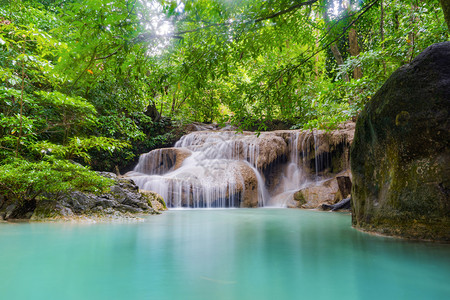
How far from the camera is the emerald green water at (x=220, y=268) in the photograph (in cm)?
165

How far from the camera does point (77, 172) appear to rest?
5.09 metres

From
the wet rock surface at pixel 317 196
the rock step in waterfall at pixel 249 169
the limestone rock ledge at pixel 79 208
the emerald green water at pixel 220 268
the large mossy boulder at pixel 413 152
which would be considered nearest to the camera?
the emerald green water at pixel 220 268

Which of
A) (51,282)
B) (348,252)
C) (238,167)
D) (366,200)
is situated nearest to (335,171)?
(238,167)

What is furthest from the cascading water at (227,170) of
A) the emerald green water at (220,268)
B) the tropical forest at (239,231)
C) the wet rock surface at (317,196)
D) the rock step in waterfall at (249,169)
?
the emerald green water at (220,268)

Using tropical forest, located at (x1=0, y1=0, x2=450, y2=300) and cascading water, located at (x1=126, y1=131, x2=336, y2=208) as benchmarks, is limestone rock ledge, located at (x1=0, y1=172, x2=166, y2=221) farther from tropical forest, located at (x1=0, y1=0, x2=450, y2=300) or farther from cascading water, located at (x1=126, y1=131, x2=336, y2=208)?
cascading water, located at (x1=126, y1=131, x2=336, y2=208)

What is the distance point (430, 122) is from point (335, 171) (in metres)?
10.1


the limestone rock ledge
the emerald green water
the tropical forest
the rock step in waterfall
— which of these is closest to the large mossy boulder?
the tropical forest

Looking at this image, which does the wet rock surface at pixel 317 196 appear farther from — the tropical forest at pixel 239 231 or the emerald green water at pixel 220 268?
the emerald green water at pixel 220 268

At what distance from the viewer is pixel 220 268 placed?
83.7 inches

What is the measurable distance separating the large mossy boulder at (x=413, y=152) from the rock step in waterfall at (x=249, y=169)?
6886 mm

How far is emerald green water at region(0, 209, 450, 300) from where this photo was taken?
65.0 inches

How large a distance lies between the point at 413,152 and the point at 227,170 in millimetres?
8940

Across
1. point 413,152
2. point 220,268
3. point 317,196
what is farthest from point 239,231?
point 317,196

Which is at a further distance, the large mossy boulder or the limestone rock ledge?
the limestone rock ledge
